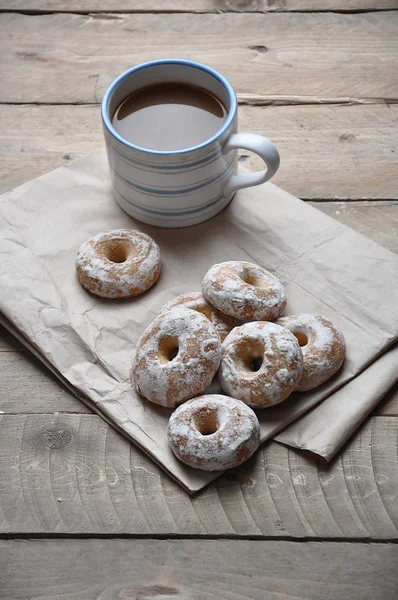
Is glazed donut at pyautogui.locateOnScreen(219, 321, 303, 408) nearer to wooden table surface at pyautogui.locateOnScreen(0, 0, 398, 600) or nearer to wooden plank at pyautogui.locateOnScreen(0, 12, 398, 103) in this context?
wooden table surface at pyautogui.locateOnScreen(0, 0, 398, 600)

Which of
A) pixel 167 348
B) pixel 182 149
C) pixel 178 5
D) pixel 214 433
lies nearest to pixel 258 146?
pixel 182 149

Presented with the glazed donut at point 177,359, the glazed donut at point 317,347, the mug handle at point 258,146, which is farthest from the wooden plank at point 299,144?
the glazed donut at point 177,359

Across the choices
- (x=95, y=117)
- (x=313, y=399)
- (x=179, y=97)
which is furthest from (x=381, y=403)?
(x=95, y=117)

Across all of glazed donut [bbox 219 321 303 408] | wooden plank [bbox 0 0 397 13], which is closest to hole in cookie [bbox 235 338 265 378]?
glazed donut [bbox 219 321 303 408]

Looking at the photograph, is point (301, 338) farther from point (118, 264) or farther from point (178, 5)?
point (178, 5)

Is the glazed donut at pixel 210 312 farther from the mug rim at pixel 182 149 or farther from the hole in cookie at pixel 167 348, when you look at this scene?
the mug rim at pixel 182 149

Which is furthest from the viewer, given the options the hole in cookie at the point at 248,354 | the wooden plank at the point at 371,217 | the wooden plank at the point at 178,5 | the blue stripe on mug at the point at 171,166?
the wooden plank at the point at 178,5
